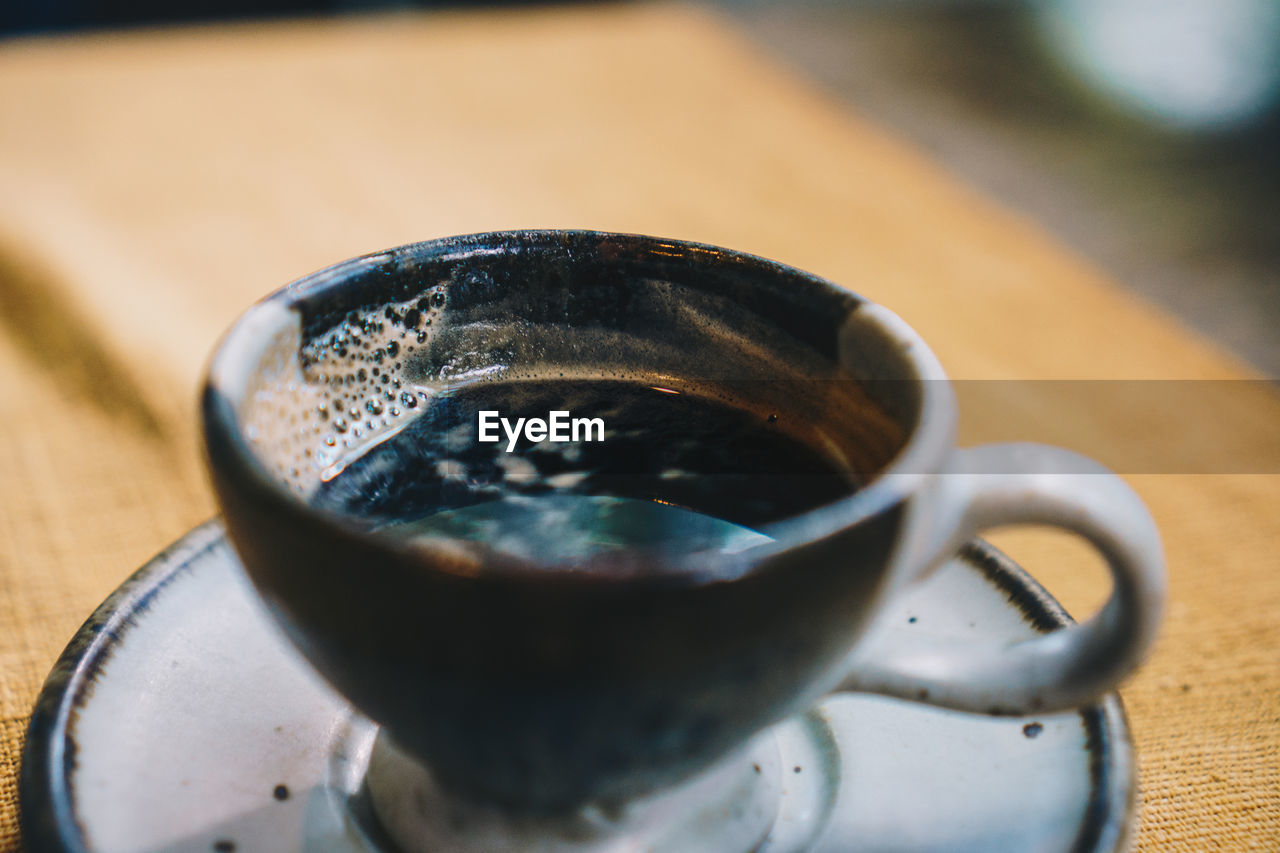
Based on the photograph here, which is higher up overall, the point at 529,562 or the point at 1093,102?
the point at 529,562

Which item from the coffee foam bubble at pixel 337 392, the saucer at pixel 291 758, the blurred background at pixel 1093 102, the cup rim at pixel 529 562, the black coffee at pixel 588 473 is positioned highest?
the cup rim at pixel 529 562

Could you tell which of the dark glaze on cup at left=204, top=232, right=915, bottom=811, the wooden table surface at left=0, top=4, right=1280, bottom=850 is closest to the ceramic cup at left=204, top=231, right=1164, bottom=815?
the dark glaze on cup at left=204, top=232, right=915, bottom=811

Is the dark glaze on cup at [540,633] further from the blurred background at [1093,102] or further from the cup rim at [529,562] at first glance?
the blurred background at [1093,102]

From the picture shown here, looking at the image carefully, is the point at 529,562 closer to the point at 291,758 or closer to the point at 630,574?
the point at 630,574

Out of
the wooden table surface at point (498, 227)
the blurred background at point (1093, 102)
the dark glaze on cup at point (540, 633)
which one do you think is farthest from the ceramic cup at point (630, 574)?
the blurred background at point (1093, 102)

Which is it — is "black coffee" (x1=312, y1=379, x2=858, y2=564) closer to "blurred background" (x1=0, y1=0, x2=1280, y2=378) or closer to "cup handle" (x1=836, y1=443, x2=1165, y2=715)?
"cup handle" (x1=836, y1=443, x2=1165, y2=715)

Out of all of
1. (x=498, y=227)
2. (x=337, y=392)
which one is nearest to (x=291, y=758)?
(x=337, y=392)
